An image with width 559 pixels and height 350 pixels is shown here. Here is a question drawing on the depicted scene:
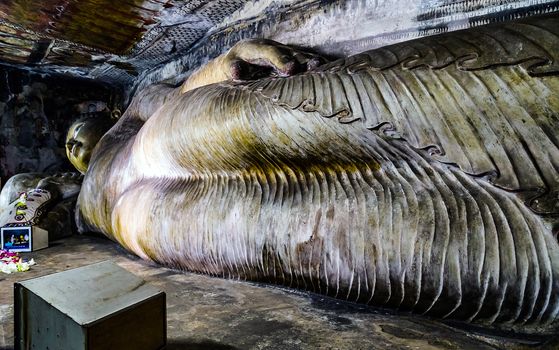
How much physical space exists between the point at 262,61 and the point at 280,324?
4.00 feet

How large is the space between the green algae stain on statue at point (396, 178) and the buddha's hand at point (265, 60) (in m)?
0.02

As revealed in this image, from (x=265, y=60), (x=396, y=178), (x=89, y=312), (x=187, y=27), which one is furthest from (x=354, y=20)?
(x=89, y=312)

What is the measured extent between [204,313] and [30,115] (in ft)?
14.6

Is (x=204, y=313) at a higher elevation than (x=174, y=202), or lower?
lower

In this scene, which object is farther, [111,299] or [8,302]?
[8,302]

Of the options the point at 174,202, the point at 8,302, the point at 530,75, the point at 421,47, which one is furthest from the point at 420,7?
the point at 8,302

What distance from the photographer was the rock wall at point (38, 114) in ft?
14.6

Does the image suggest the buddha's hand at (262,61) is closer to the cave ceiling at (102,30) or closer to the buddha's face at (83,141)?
the cave ceiling at (102,30)

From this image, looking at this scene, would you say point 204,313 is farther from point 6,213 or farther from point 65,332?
point 6,213

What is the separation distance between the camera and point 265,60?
6.10ft

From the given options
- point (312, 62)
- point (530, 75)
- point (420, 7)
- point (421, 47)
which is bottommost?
point (530, 75)

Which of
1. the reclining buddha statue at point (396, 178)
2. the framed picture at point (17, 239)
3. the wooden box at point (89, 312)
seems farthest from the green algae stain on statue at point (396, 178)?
the framed picture at point (17, 239)

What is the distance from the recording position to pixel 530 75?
0.94 meters

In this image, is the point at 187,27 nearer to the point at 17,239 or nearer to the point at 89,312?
the point at 17,239
